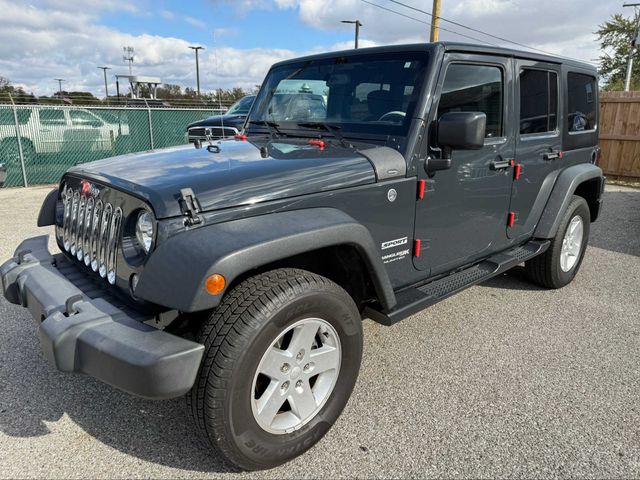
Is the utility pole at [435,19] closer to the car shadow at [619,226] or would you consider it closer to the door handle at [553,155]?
the car shadow at [619,226]

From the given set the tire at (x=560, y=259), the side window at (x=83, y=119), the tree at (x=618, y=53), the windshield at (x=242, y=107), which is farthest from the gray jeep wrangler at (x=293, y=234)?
the tree at (x=618, y=53)

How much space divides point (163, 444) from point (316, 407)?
2.58 feet

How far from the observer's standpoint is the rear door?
3.57 meters

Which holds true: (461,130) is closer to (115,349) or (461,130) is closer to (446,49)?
(446,49)

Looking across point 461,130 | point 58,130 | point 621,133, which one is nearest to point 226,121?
point 58,130

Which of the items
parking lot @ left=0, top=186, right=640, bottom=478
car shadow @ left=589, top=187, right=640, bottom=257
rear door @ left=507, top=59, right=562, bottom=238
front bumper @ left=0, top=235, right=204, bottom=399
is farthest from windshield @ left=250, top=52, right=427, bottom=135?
car shadow @ left=589, top=187, right=640, bottom=257

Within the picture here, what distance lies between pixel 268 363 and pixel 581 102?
384cm

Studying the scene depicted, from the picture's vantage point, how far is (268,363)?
214 cm

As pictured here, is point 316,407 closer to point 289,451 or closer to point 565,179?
point 289,451

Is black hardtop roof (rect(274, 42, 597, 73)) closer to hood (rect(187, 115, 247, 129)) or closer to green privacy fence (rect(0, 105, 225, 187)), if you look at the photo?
hood (rect(187, 115, 247, 129))

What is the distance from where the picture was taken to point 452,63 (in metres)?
2.96

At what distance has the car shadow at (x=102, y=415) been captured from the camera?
2.36 meters

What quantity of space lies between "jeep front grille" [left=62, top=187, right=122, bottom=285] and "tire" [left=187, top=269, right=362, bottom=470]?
671mm

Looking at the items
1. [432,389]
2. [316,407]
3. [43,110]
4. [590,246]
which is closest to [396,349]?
[432,389]
